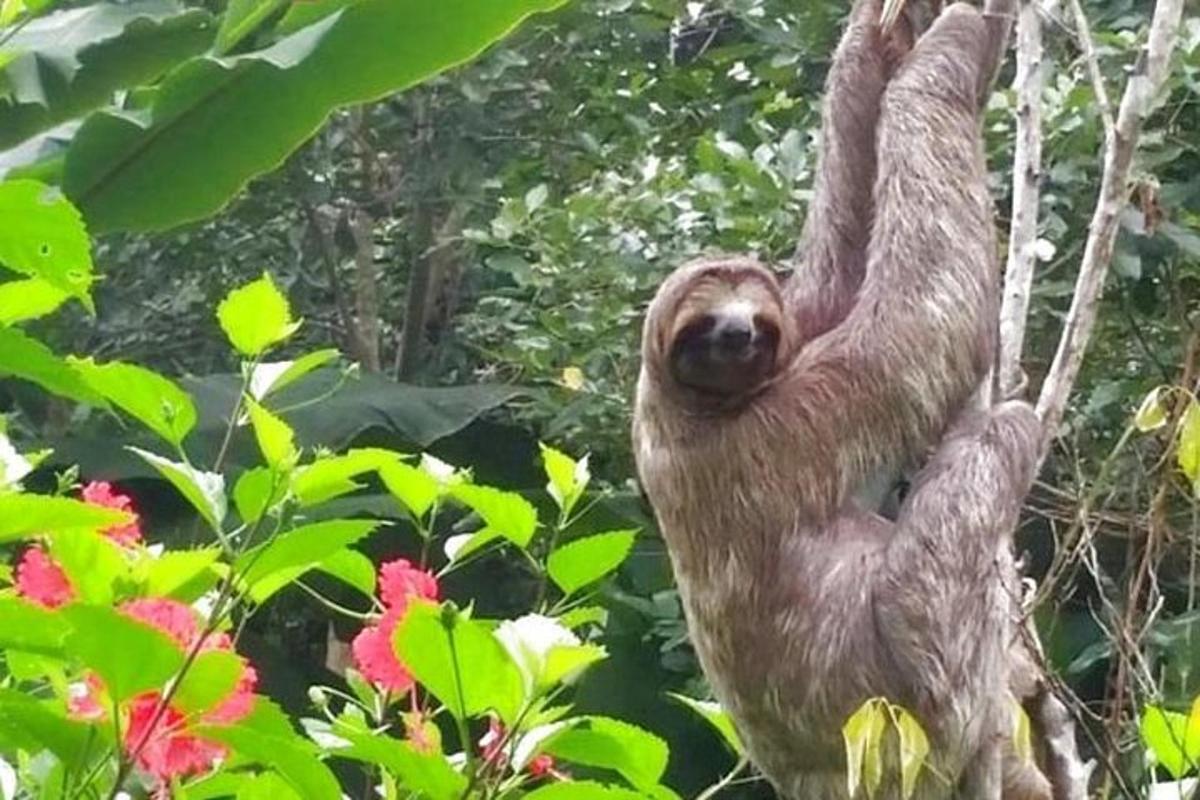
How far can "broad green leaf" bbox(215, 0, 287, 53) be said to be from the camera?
6.09m

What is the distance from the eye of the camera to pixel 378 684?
306 cm

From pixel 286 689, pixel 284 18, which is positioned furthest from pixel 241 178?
pixel 286 689

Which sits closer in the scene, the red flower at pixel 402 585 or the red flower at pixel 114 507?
the red flower at pixel 114 507

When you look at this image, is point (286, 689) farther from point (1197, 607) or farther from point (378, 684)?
point (378, 684)

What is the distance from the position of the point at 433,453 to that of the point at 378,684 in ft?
18.0

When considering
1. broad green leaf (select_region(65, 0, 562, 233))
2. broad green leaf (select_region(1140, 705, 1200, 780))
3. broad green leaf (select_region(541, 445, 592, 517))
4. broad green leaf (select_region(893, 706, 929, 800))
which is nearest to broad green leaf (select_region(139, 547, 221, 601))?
broad green leaf (select_region(541, 445, 592, 517))

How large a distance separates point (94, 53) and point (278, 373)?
12.8 feet

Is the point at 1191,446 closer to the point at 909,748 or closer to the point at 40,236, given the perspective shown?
the point at 909,748

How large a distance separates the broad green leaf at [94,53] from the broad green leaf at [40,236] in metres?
3.77

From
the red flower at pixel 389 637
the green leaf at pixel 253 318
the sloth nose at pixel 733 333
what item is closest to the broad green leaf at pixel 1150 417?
the sloth nose at pixel 733 333

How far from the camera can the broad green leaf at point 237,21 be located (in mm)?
6094

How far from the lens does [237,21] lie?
6148 millimetres

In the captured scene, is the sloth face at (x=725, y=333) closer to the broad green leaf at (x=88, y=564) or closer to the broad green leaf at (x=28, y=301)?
the broad green leaf at (x=28, y=301)

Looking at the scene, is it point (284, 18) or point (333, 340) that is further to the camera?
point (333, 340)
